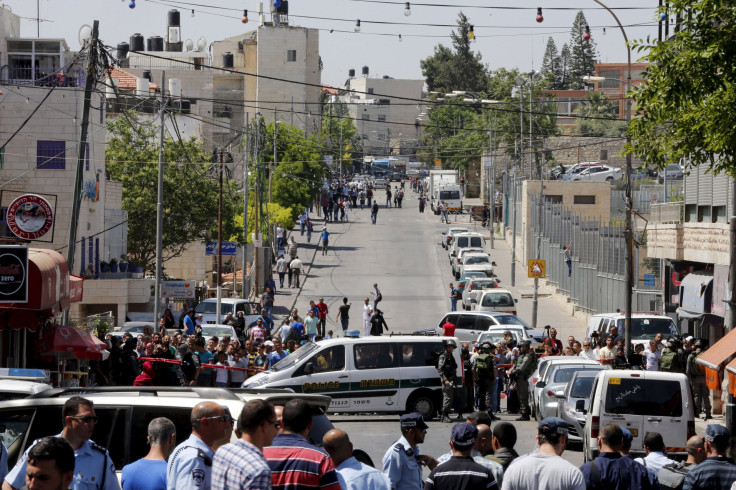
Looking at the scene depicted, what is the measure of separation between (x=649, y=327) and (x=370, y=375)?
36.2 feet

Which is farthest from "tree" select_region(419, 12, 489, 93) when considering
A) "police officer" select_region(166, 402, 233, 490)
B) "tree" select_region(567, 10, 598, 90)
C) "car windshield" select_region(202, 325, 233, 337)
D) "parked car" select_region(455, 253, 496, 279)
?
"police officer" select_region(166, 402, 233, 490)

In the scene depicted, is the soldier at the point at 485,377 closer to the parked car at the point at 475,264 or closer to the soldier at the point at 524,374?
the soldier at the point at 524,374

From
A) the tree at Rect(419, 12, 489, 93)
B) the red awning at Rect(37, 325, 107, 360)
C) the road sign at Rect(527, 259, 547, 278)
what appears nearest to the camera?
the red awning at Rect(37, 325, 107, 360)

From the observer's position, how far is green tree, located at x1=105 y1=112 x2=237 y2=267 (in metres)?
55.8

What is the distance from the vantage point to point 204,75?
104562 millimetres

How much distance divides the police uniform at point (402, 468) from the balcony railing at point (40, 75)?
3746cm

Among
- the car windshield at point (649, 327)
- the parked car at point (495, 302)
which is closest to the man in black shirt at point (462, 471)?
the car windshield at point (649, 327)

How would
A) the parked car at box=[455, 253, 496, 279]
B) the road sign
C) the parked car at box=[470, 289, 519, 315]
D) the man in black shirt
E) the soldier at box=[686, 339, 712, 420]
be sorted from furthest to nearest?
the parked car at box=[455, 253, 496, 279] → the parked car at box=[470, 289, 519, 315] → the road sign → the soldier at box=[686, 339, 712, 420] → the man in black shirt

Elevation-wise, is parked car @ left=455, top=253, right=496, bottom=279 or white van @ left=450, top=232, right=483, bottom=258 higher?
white van @ left=450, top=232, right=483, bottom=258

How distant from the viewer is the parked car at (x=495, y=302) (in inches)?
1743

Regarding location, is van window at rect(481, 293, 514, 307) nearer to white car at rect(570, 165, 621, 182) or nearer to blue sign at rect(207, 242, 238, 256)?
blue sign at rect(207, 242, 238, 256)

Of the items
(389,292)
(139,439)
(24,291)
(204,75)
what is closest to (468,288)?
(389,292)

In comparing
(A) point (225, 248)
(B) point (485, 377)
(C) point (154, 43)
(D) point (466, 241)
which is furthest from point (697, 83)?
(C) point (154, 43)

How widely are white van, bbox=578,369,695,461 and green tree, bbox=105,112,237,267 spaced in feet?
129
